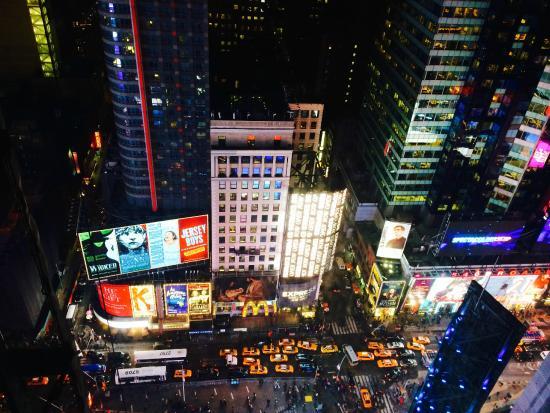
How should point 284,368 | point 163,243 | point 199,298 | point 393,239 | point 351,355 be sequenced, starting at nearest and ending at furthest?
point 284,368 < point 163,243 < point 351,355 < point 199,298 < point 393,239

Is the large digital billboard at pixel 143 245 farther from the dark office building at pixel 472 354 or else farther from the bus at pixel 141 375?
the dark office building at pixel 472 354

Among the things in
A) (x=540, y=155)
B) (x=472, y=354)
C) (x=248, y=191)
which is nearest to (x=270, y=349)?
(x=248, y=191)

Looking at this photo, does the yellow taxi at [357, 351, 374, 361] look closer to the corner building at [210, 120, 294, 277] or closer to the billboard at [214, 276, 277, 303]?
the billboard at [214, 276, 277, 303]

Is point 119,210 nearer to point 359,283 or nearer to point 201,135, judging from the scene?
point 201,135

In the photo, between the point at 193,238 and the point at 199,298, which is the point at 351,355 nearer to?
the point at 199,298

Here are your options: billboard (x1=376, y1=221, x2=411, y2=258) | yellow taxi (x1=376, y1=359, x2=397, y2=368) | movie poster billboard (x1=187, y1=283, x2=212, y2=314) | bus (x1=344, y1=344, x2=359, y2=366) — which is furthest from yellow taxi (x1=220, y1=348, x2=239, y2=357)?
billboard (x1=376, y1=221, x2=411, y2=258)

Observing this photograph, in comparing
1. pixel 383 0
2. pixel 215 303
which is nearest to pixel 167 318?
pixel 215 303
